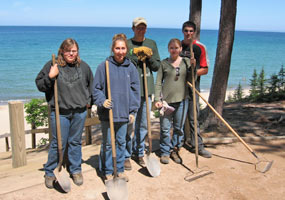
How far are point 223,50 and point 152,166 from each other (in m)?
3.38

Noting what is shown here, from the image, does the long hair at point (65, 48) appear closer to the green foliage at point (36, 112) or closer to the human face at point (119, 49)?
the human face at point (119, 49)

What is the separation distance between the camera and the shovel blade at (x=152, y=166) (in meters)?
4.11

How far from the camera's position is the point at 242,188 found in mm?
3879

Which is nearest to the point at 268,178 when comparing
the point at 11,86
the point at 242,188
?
the point at 242,188

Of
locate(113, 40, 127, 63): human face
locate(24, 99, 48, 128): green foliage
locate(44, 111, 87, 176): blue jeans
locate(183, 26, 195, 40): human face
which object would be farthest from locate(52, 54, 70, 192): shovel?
locate(24, 99, 48, 128): green foliage

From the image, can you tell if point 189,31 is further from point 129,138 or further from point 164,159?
point 164,159

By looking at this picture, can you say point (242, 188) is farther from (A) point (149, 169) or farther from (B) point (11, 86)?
(B) point (11, 86)

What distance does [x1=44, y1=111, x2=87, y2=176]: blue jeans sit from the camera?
11.8 ft

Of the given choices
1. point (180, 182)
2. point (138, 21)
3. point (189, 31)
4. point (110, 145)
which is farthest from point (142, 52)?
point (180, 182)

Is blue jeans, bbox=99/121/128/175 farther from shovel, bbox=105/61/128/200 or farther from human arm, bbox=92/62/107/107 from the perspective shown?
human arm, bbox=92/62/107/107

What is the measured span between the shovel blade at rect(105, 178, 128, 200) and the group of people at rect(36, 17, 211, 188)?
1.23 ft

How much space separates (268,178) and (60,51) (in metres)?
3.26

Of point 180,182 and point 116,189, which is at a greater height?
point 116,189

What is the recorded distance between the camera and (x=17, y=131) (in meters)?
4.24
